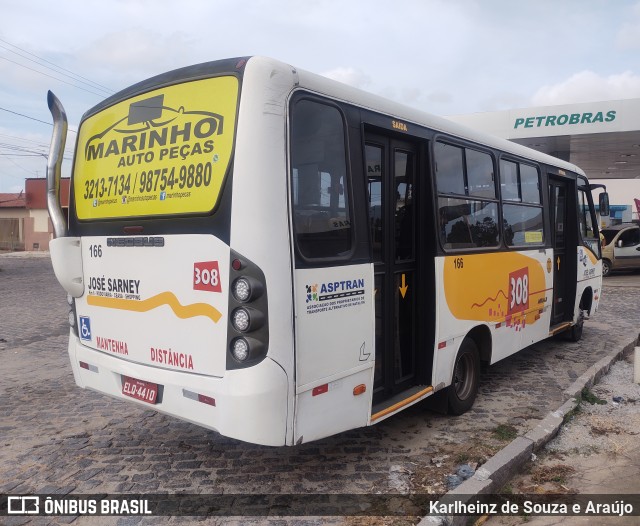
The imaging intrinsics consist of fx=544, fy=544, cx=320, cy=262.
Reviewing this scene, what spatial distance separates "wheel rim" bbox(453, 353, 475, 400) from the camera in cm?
558

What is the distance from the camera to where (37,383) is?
6551 mm

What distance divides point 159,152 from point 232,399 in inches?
70.4

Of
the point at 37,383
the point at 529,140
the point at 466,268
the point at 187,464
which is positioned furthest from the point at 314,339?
the point at 529,140

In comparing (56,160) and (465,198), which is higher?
(56,160)

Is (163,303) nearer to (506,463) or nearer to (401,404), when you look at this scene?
(401,404)

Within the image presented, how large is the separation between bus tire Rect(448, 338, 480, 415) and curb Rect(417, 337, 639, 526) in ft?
2.52

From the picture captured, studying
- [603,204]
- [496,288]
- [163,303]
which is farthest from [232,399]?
[603,204]

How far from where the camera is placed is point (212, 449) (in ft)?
15.2

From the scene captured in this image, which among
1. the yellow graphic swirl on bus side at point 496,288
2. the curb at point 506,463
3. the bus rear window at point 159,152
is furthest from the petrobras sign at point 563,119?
the bus rear window at point 159,152

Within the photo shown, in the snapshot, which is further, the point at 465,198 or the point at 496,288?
the point at 496,288

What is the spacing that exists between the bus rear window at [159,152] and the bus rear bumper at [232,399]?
109cm

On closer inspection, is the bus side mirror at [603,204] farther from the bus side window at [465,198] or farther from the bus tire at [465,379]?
the bus tire at [465,379]

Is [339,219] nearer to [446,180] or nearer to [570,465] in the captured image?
[446,180]

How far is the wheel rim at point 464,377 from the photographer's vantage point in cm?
558
